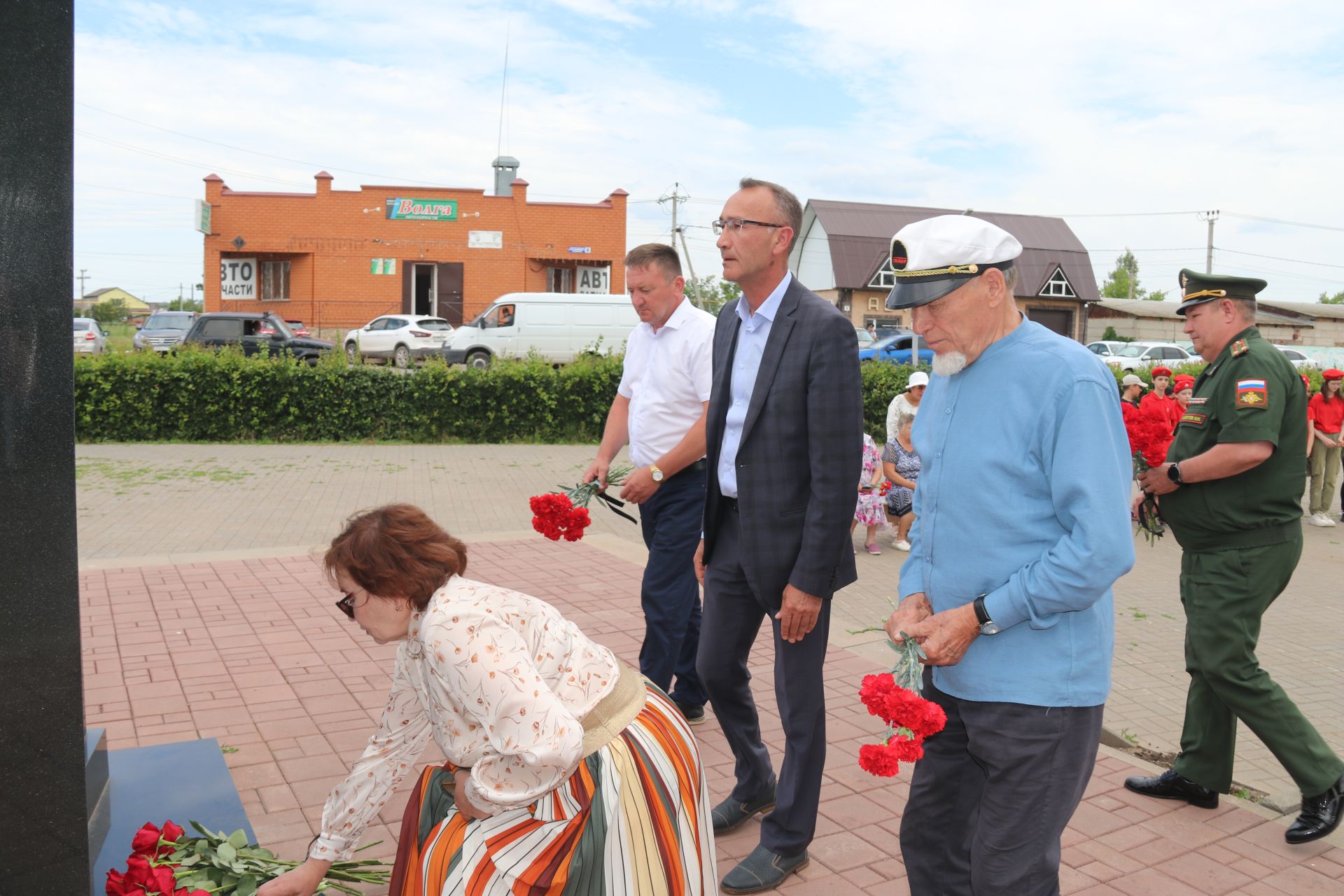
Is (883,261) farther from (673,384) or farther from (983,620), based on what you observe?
(983,620)

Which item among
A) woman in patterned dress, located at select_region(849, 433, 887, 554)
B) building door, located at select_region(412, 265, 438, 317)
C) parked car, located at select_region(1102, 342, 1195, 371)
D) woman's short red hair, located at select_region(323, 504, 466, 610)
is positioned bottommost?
woman in patterned dress, located at select_region(849, 433, 887, 554)

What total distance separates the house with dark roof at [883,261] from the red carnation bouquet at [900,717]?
43.2 meters

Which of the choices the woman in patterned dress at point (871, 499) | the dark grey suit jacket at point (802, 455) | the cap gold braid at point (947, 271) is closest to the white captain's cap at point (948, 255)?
the cap gold braid at point (947, 271)

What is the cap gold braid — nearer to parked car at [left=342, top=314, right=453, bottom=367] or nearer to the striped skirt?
the striped skirt

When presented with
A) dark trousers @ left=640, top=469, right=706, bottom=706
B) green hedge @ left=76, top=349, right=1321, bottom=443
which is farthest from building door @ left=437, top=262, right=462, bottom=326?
dark trousers @ left=640, top=469, right=706, bottom=706

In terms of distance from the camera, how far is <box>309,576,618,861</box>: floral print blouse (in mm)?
2354

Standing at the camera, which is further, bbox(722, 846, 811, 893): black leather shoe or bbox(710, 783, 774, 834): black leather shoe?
bbox(710, 783, 774, 834): black leather shoe

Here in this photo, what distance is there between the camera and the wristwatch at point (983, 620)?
7.68ft

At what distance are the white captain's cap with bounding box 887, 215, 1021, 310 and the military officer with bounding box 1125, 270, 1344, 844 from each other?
1937 millimetres

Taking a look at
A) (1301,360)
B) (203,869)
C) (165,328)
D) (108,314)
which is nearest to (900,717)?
(203,869)

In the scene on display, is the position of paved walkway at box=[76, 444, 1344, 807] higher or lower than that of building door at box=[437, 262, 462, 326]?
lower

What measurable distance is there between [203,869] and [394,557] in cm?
132

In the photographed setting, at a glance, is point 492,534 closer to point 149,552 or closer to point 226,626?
point 149,552

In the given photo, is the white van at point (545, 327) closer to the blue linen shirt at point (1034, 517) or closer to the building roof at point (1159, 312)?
the blue linen shirt at point (1034, 517)
